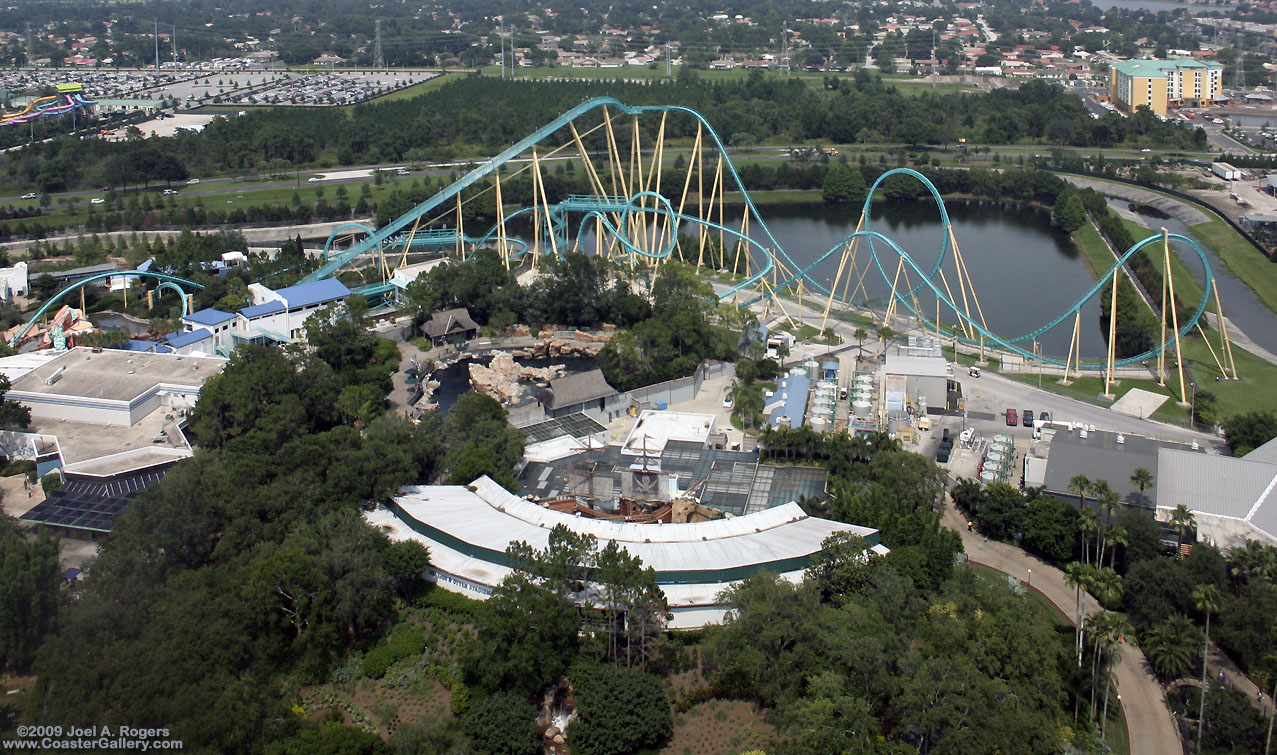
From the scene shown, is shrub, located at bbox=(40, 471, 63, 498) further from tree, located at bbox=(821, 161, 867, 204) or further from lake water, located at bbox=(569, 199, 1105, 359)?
tree, located at bbox=(821, 161, 867, 204)

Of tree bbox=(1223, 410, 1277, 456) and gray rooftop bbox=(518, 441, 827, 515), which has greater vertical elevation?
tree bbox=(1223, 410, 1277, 456)

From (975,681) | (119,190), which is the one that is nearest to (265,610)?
(975,681)

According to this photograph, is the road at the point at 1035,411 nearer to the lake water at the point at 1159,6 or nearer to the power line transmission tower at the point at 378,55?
the power line transmission tower at the point at 378,55

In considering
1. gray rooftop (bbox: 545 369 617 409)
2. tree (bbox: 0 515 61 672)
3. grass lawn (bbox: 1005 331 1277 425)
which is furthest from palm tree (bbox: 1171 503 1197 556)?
tree (bbox: 0 515 61 672)

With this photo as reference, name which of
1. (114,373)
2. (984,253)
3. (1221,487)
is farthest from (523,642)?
(984,253)

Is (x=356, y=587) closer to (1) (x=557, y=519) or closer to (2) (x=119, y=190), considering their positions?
(1) (x=557, y=519)
